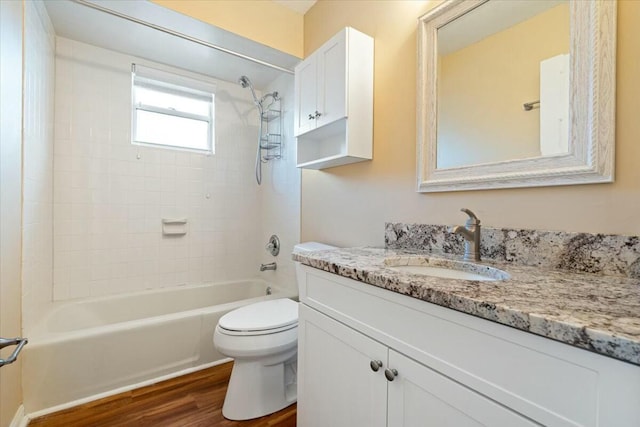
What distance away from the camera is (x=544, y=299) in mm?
566

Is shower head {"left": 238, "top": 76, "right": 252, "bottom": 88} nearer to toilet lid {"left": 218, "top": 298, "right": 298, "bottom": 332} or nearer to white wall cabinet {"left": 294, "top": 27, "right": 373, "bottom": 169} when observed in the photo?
white wall cabinet {"left": 294, "top": 27, "right": 373, "bottom": 169}

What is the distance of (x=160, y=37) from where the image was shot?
199 centimetres

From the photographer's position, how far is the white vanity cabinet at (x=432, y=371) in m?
0.44

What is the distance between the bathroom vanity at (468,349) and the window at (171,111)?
2.03 meters

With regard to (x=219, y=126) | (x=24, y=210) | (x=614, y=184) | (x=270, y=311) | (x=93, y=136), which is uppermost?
(x=219, y=126)

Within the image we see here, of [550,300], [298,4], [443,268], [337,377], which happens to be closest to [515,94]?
[443,268]

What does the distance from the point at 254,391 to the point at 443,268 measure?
3.70 ft

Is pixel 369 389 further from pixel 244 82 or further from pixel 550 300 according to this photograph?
pixel 244 82

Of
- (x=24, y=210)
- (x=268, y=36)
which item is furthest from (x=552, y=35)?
(x=24, y=210)

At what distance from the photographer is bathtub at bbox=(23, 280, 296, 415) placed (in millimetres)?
1444

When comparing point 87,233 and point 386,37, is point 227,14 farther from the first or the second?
point 87,233

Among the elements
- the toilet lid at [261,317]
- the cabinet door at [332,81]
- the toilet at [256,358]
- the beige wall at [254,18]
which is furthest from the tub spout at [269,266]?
the beige wall at [254,18]

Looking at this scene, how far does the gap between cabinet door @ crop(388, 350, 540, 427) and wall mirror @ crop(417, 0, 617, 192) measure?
0.72 m

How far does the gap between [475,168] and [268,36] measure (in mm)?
1667
